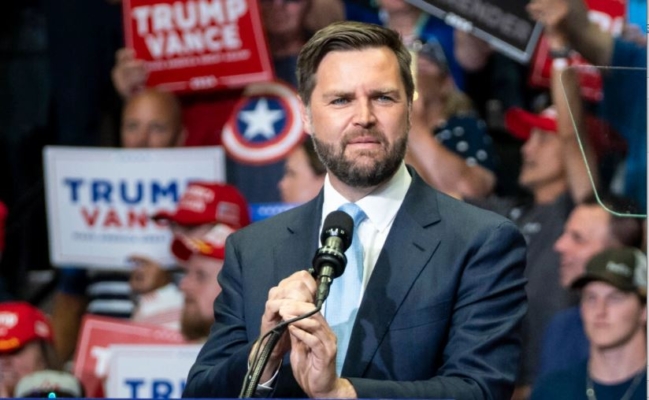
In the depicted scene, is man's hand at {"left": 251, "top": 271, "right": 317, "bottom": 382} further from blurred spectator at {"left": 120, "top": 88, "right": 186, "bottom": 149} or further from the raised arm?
blurred spectator at {"left": 120, "top": 88, "right": 186, "bottom": 149}

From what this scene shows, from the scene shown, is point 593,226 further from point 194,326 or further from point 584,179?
point 194,326

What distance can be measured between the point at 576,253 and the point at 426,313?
231 cm

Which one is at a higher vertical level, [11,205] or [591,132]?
[591,132]

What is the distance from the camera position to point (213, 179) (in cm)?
468

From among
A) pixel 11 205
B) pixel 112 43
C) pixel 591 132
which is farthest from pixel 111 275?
pixel 591 132

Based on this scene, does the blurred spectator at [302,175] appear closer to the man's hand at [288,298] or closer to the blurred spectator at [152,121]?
the blurred spectator at [152,121]

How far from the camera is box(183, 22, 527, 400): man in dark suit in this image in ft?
6.88

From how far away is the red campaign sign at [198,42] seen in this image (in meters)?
4.62

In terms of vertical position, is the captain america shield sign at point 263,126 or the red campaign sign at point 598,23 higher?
the red campaign sign at point 598,23

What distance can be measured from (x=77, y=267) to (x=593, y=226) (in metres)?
1.89

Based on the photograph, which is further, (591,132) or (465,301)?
(591,132)

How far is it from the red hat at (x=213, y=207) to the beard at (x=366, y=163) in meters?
2.35

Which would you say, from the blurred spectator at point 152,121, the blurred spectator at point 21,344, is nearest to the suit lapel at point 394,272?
the blurred spectator at point 152,121

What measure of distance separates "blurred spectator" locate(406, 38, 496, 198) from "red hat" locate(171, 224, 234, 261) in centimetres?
76
